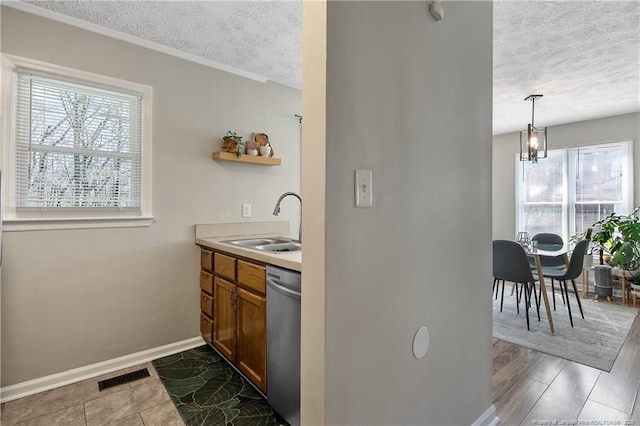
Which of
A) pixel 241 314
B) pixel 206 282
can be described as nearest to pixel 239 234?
pixel 206 282

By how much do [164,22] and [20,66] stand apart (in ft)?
3.03

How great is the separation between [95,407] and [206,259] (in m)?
1.12

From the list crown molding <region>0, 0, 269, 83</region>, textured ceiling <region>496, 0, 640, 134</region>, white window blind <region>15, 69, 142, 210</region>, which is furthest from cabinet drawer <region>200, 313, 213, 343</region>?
textured ceiling <region>496, 0, 640, 134</region>

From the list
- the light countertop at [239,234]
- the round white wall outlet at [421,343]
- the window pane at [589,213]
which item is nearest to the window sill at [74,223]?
the light countertop at [239,234]

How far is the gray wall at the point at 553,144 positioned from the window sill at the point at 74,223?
528cm

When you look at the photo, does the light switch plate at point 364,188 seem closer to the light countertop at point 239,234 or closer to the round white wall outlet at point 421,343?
the round white wall outlet at point 421,343

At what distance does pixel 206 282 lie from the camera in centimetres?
254

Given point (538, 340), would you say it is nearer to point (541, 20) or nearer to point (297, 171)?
point (541, 20)

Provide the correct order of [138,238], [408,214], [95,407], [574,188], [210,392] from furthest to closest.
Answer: [574,188] < [138,238] < [210,392] < [95,407] < [408,214]

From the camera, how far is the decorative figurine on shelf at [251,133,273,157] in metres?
2.93

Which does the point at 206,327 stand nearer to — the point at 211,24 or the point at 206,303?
the point at 206,303

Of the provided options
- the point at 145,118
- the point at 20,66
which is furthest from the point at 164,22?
the point at 20,66

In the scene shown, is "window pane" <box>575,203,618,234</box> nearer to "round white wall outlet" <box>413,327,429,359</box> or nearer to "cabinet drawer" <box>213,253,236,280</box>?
"round white wall outlet" <box>413,327,429,359</box>

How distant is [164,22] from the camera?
212 centimetres
